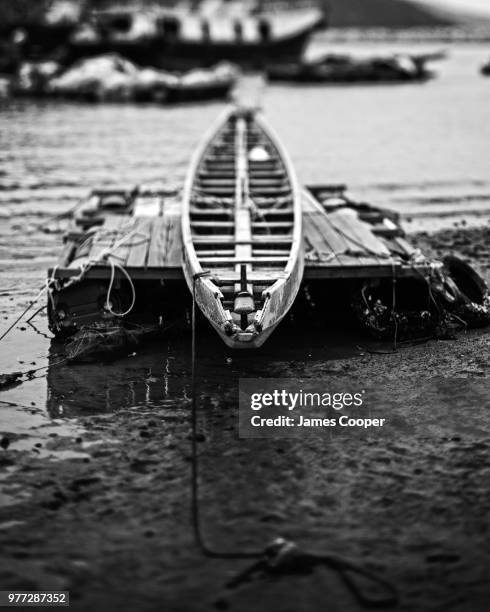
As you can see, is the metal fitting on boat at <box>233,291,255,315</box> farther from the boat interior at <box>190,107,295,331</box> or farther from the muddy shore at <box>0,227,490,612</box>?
the muddy shore at <box>0,227,490,612</box>

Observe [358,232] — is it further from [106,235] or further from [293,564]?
[293,564]

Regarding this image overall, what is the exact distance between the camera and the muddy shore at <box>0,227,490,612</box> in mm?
5297

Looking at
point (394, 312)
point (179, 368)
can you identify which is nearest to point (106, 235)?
point (179, 368)

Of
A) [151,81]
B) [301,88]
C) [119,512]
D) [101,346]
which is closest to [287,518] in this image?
[119,512]

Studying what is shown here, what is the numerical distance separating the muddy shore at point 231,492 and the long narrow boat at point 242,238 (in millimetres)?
793

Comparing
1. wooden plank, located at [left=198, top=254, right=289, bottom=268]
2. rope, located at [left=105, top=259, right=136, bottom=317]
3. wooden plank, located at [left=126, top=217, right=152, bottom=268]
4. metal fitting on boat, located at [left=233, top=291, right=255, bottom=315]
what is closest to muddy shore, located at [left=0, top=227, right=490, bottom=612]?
metal fitting on boat, located at [left=233, top=291, right=255, bottom=315]

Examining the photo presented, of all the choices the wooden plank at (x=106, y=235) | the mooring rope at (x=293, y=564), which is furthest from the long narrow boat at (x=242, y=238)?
the mooring rope at (x=293, y=564)

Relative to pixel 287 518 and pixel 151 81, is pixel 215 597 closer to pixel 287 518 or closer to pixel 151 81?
pixel 287 518

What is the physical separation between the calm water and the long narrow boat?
0.81 metres

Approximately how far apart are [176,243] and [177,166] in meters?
12.4

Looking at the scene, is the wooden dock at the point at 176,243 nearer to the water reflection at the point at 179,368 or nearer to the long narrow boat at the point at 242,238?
the long narrow boat at the point at 242,238

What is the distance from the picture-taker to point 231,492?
632 cm

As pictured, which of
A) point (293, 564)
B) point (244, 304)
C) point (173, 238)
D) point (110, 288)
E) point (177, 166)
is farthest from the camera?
point (177, 166)

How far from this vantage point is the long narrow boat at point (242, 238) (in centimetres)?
798
